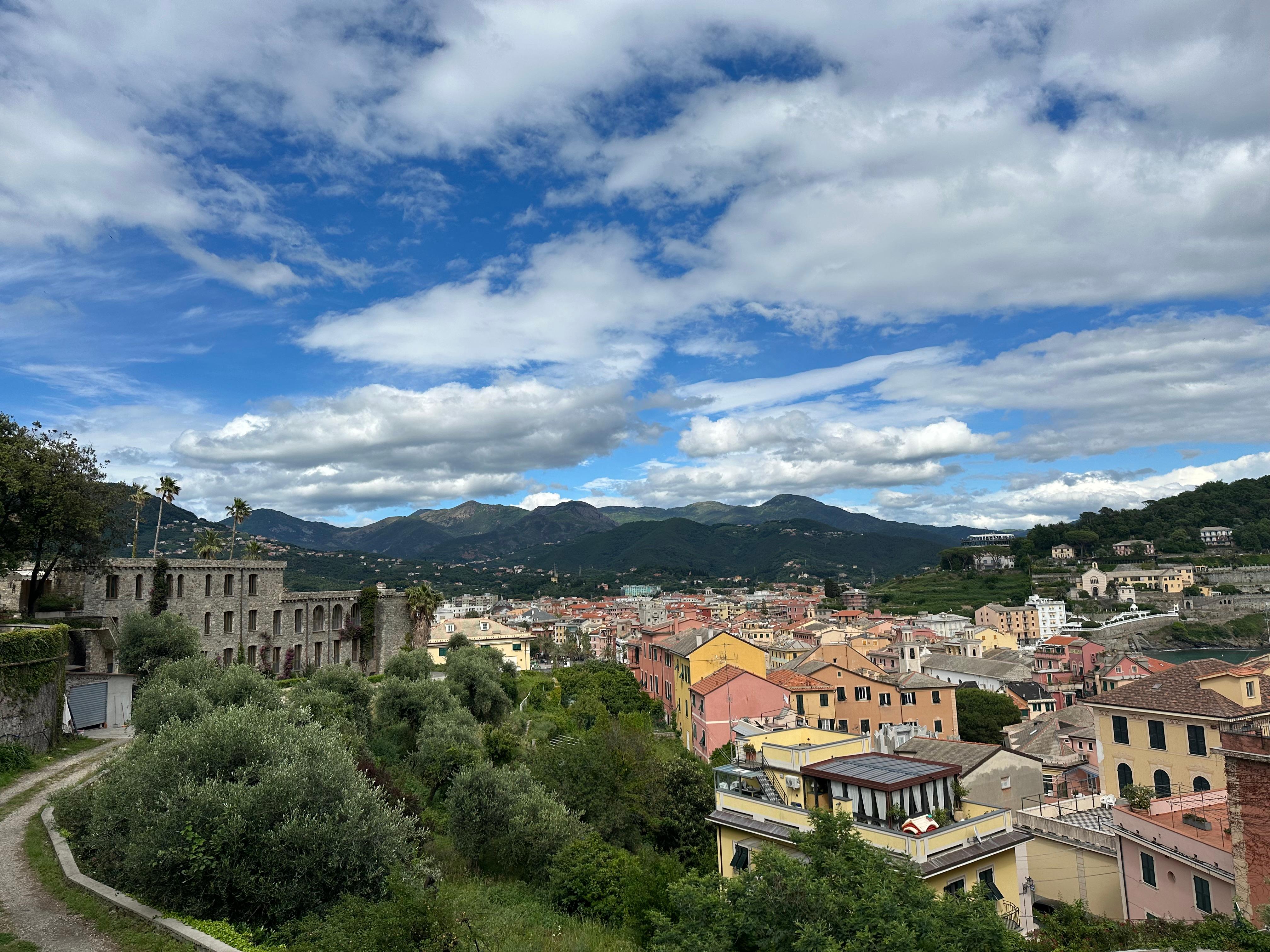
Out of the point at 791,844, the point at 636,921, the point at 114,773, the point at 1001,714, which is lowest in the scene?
the point at 1001,714

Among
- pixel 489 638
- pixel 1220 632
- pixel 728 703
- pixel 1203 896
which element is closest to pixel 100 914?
pixel 1203 896

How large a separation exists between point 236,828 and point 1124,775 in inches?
1379

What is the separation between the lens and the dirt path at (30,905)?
11688 millimetres

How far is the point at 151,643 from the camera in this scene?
3944 centimetres

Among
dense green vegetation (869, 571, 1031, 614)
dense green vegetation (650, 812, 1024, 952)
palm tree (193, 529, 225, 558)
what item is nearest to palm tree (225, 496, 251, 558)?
palm tree (193, 529, 225, 558)

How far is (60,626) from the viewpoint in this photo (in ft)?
94.9

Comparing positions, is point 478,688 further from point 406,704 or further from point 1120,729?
point 1120,729

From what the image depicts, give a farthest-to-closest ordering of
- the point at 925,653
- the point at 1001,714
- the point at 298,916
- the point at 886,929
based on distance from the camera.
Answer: the point at 925,653 → the point at 1001,714 → the point at 298,916 → the point at 886,929

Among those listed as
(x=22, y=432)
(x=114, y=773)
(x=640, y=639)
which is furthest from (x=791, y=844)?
(x=640, y=639)

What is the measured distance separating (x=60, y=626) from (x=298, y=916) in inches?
886

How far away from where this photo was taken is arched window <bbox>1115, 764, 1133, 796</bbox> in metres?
31.4

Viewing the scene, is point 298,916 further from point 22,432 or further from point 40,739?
point 22,432

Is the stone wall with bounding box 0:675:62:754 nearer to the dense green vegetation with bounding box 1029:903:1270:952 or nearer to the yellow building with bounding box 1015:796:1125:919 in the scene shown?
the dense green vegetation with bounding box 1029:903:1270:952

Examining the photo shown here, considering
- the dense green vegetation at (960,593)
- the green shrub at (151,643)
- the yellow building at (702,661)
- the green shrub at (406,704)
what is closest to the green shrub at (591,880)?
the green shrub at (406,704)
